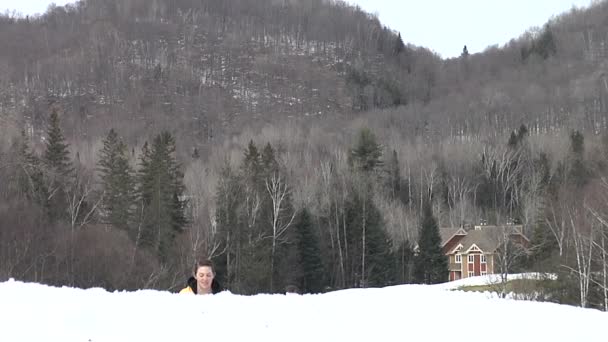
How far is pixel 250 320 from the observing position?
7.84 m

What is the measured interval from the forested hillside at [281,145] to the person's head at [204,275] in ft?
71.8

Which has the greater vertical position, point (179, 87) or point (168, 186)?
point (179, 87)

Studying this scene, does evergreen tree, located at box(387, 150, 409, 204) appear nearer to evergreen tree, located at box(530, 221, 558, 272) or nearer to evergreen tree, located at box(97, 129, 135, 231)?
evergreen tree, located at box(97, 129, 135, 231)

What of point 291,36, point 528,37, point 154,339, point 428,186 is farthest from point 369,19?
point 154,339

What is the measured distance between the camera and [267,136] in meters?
97.8

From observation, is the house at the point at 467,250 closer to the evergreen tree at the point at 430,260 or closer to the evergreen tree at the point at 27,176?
the evergreen tree at the point at 430,260

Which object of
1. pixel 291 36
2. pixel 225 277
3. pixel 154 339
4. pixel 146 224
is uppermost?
pixel 291 36

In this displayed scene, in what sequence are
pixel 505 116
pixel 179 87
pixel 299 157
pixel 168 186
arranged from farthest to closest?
pixel 179 87, pixel 505 116, pixel 299 157, pixel 168 186

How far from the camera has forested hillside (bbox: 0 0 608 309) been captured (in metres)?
37.2

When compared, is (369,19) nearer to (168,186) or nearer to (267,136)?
(267,136)

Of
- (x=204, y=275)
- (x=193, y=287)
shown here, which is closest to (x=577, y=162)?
(x=193, y=287)

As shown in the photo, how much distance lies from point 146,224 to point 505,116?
77740 millimetres

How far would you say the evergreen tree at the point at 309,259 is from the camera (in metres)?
49.2

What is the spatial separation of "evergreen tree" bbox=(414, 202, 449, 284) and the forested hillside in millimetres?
522
